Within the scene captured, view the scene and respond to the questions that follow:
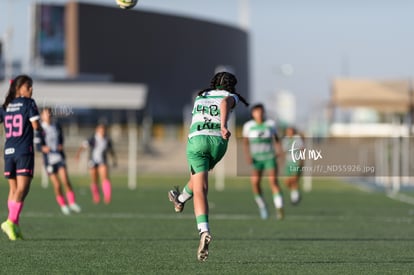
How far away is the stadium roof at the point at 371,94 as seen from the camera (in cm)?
4534

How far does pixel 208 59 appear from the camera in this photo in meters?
117

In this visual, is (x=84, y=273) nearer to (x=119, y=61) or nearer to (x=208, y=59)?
(x=119, y=61)

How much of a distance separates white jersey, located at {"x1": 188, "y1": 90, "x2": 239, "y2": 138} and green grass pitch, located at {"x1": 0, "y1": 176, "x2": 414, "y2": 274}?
4.74ft

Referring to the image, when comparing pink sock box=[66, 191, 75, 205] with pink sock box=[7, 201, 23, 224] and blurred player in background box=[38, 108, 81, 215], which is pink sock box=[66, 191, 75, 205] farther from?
pink sock box=[7, 201, 23, 224]

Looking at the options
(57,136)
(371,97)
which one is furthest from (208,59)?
(57,136)

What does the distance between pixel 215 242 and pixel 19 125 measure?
3094 millimetres

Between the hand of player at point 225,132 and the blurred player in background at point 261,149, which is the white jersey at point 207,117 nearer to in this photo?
the hand of player at point 225,132

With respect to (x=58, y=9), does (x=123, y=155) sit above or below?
below

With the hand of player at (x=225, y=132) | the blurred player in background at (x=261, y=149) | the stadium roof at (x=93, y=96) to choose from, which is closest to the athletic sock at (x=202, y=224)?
the hand of player at (x=225, y=132)

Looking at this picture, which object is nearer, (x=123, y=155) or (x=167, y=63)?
(x=123, y=155)

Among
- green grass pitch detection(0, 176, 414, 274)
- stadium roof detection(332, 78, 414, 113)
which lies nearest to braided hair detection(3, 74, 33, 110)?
green grass pitch detection(0, 176, 414, 274)

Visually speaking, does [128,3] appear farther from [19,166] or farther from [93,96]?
[93,96]

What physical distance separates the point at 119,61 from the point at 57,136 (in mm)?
83164

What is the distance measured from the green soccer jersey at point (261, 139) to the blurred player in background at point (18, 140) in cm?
740
